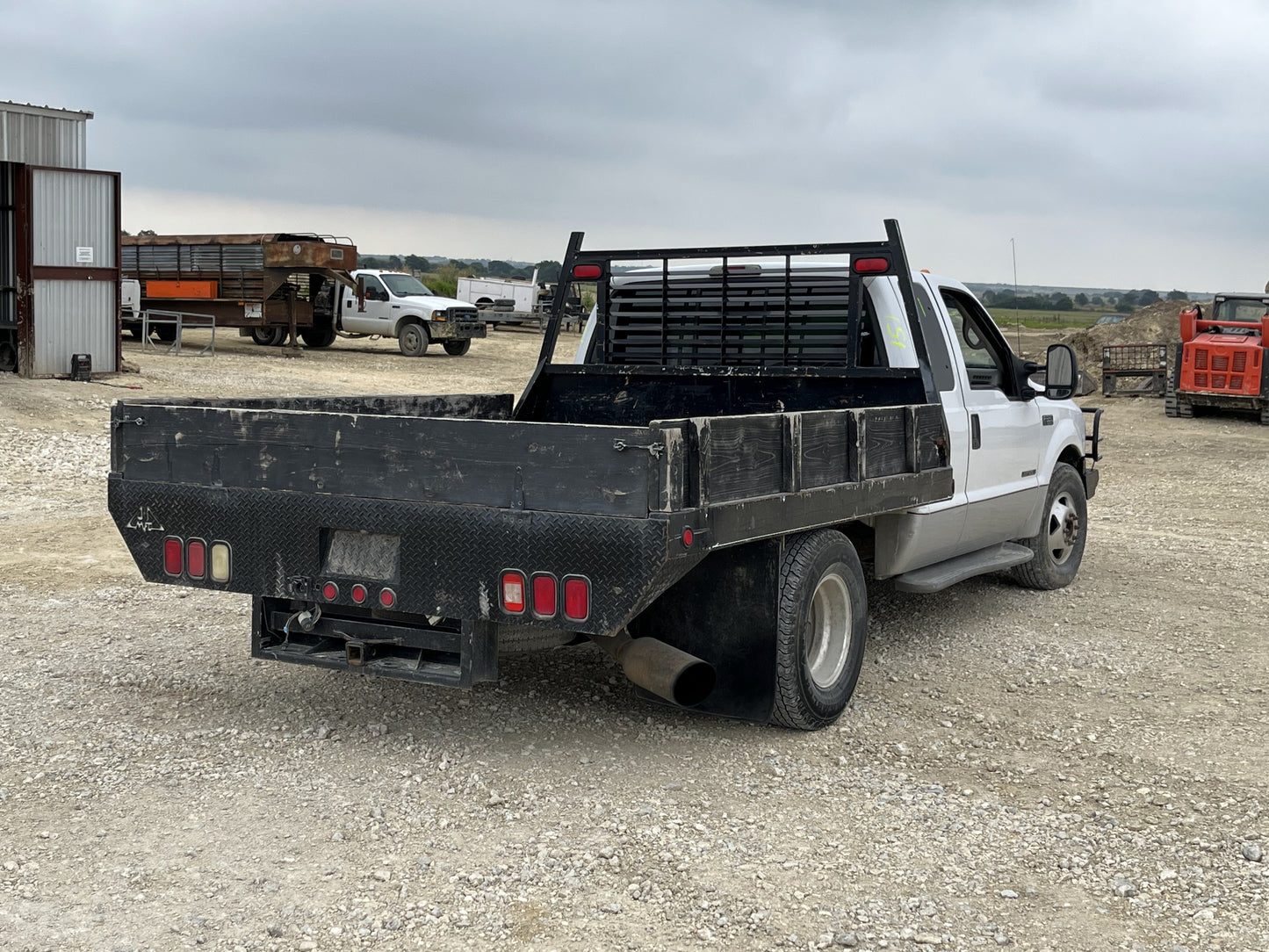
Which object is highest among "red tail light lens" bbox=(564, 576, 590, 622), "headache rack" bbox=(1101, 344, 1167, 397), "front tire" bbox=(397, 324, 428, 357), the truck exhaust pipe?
"front tire" bbox=(397, 324, 428, 357)

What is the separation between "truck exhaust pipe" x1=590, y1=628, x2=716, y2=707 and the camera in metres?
5.26

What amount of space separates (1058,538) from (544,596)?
4.91m

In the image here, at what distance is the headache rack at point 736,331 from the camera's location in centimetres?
673

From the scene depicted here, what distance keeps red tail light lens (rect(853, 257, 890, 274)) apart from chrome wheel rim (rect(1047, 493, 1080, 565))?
8.49 feet

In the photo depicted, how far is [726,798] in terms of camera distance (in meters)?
4.90

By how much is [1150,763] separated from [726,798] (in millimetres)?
1772

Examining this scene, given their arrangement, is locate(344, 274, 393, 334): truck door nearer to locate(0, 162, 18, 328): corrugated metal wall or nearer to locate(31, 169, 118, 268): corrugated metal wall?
locate(31, 169, 118, 268): corrugated metal wall

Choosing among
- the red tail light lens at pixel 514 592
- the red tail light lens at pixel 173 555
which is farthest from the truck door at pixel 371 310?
the red tail light lens at pixel 514 592

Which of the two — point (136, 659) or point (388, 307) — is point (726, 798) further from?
point (388, 307)

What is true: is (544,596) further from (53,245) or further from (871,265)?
(53,245)

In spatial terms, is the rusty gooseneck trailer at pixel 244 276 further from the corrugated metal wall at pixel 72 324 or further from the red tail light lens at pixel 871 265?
the red tail light lens at pixel 871 265

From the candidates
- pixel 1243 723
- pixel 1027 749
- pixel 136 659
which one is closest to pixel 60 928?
pixel 136 659

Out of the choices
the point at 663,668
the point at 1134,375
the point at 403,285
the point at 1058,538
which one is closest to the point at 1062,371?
the point at 1058,538

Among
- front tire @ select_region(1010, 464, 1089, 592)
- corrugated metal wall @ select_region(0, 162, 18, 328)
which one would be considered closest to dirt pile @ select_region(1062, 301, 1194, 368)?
corrugated metal wall @ select_region(0, 162, 18, 328)
